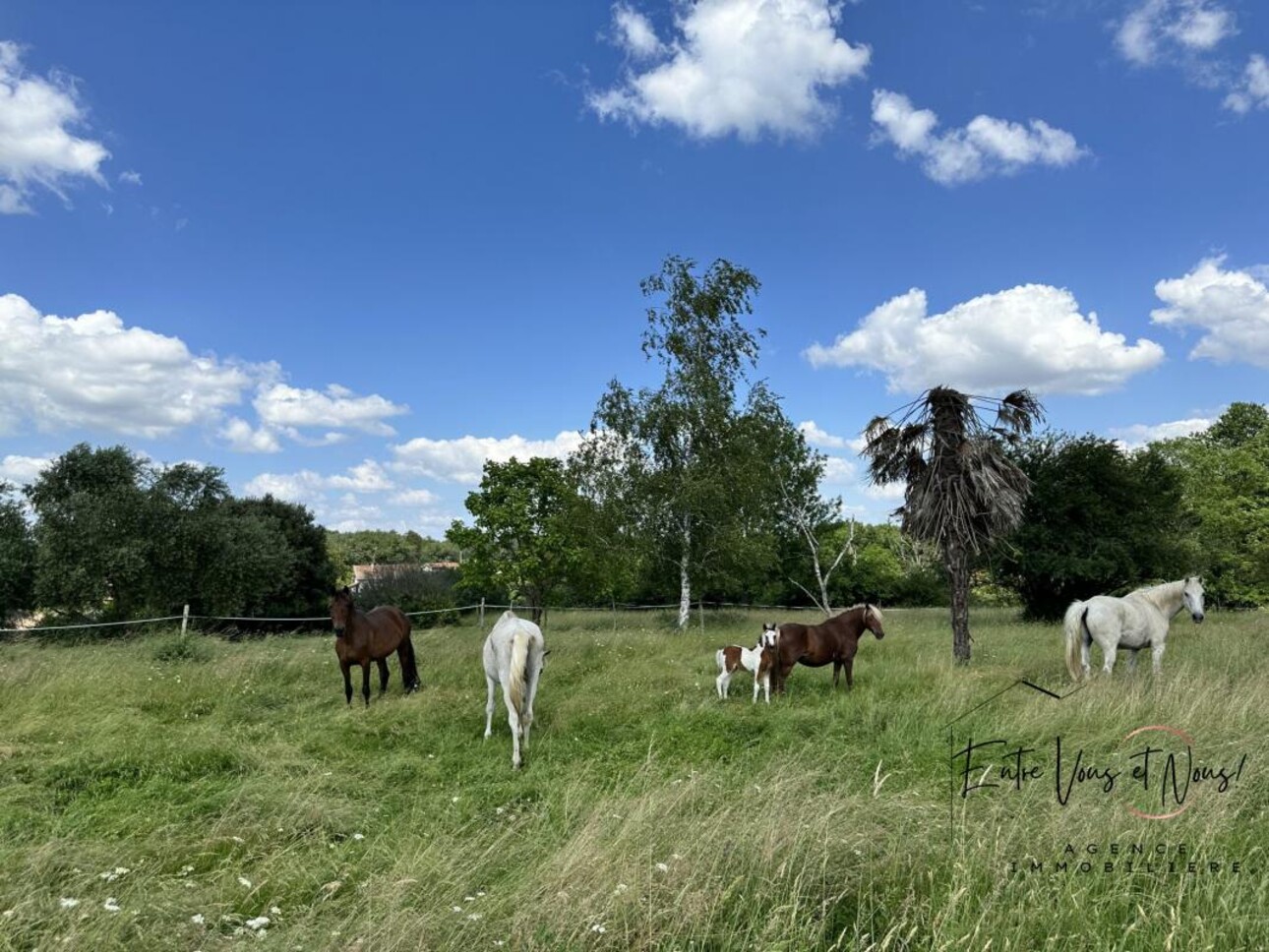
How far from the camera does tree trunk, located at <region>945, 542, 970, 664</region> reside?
1217 centimetres

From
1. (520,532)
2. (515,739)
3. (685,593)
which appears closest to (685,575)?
(685,593)

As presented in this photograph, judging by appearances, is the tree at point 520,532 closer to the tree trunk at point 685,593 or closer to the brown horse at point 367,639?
the tree trunk at point 685,593

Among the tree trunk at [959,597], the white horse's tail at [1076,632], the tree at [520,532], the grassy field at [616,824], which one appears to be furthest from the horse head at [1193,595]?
the tree at [520,532]

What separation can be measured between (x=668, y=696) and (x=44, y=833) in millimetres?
6557

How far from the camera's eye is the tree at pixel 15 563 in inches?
968

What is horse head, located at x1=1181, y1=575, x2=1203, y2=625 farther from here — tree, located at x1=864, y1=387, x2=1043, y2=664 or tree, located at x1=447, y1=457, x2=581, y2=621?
tree, located at x1=447, y1=457, x2=581, y2=621

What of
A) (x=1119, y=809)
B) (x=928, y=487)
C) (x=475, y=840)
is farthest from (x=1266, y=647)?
(x=475, y=840)

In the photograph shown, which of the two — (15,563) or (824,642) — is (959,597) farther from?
(15,563)

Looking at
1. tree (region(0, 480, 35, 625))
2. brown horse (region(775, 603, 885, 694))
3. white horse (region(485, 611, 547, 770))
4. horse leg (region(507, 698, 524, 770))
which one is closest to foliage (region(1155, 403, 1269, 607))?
brown horse (region(775, 603, 885, 694))

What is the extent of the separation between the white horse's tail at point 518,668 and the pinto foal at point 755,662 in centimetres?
308

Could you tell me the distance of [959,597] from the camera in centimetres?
1244

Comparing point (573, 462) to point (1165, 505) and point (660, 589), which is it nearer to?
point (660, 589)

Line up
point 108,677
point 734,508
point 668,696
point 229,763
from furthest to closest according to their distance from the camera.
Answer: point 734,508
point 108,677
point 668,696
point 229,763

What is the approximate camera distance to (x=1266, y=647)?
40.0ft
